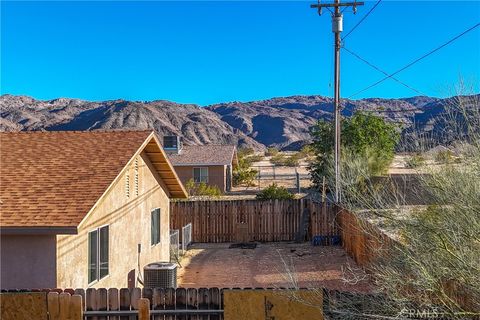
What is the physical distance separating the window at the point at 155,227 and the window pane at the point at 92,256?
4940 millimetres

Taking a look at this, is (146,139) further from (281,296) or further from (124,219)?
(281,296)

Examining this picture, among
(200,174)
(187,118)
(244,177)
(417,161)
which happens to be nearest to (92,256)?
(417,161)

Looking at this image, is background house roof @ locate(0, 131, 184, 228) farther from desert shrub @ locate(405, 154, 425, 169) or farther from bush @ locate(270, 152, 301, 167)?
bush @ locate(270, 152, 301, 167)

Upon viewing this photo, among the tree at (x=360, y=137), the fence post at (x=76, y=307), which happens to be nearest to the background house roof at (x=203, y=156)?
the tree at (x=360, y=137)

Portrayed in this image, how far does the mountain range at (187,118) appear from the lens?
119 metres

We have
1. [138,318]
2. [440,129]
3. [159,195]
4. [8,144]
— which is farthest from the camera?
[159,195]

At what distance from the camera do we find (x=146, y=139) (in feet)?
44.7

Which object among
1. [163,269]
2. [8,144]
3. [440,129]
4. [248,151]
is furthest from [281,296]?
[248,151]

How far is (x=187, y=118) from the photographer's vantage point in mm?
137500

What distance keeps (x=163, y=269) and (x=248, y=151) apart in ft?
214

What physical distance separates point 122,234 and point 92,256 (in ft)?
5.97

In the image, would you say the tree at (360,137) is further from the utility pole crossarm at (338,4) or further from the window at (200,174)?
the utility pole crossarm at (338,4)

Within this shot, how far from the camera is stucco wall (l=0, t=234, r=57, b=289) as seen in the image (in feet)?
30.8

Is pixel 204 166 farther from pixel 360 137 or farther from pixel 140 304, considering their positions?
pixel 140 304
